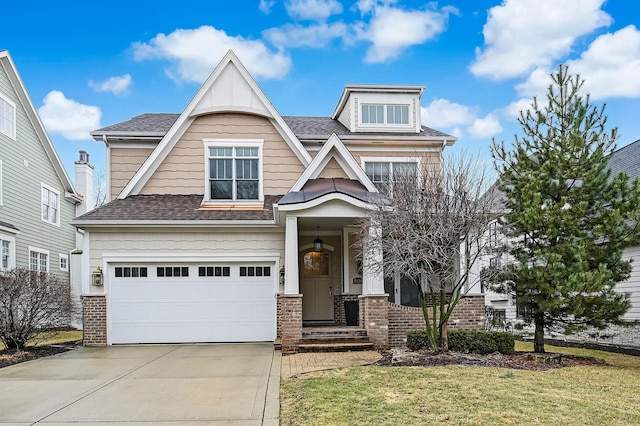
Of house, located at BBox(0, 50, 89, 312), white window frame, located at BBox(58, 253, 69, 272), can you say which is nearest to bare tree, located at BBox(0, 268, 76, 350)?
house, located at BBox(0, 50, 89, 312)

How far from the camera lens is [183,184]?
1652 centimetres

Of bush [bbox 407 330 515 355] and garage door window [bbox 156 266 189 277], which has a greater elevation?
garage door window [bbox 156 266 189 277]

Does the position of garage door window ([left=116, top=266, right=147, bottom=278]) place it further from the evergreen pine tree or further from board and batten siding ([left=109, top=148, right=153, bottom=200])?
the evergreen pine tree

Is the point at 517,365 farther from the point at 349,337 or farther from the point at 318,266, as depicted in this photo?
the point at 318,266

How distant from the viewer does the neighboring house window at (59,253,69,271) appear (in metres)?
24.5

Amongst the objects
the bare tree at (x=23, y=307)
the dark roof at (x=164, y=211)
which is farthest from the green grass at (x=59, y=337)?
the dark roof at (x=164, y=211)

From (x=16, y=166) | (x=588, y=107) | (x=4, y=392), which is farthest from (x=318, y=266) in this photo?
(x=16, y=166)

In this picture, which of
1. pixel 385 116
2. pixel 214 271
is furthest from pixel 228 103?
pixel 385 116

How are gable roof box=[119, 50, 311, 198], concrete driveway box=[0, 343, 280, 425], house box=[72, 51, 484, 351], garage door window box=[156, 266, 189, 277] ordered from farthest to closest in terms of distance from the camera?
1. gable roof box=[119, 50, 311, 198]
2. garage door window box=[156, 266, 189, 277]
3. house box=[72, 51, 484, 351]
4. concrete driveway box=[0, 343, 280, 425]

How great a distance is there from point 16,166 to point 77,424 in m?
16.9

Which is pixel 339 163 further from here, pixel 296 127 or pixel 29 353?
pixel 29 353

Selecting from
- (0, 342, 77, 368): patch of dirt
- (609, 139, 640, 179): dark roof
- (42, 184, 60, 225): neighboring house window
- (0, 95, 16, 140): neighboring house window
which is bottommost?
(0, 342, 77, 368): patch of dirt

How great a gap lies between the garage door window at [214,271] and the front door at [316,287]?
8.14ft

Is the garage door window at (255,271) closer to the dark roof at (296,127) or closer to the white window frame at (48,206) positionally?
the dark roof at (296,127)
